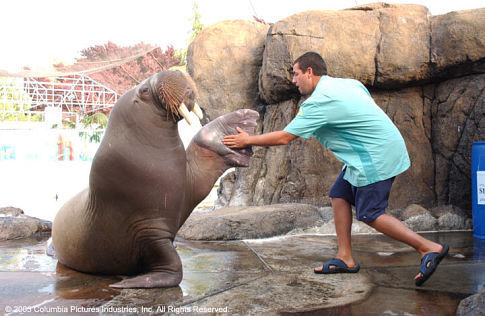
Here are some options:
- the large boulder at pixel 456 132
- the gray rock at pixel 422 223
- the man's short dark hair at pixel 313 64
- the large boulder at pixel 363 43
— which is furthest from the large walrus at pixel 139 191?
the large boulder at pixel 456 132

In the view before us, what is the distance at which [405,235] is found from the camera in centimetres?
288

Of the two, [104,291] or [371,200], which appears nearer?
[104,291]

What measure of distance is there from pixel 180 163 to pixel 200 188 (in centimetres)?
45

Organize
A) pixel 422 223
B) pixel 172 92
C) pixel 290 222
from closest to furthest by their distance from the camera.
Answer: pixel 172 92, pixel 290 222, pixel 422 223

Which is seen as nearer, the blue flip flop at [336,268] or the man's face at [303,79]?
the blue flip flop at [336,268]

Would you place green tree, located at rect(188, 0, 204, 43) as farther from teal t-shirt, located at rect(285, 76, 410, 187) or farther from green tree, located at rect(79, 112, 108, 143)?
teal t-shirt, located at rect(285, 76, 410, 187)

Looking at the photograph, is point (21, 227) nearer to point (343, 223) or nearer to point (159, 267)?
point (159, 267)

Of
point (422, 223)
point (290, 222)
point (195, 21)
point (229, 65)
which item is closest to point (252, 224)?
point (290, 222)

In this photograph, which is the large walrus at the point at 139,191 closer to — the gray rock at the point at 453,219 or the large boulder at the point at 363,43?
the gray rock at the point at 453,219

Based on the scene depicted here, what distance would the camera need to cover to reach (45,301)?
2416 millimetres

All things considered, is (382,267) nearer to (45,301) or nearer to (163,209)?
(163,209)

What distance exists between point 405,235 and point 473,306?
857mm

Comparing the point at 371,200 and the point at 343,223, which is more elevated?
the point at 371,200

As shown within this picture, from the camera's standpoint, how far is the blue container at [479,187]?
4.97 m
